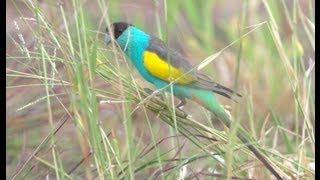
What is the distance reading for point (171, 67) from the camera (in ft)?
12.3

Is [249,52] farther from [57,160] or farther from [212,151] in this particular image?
[57,160]

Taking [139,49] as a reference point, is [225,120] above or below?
below

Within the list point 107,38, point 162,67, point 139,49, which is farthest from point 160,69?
point 107,38

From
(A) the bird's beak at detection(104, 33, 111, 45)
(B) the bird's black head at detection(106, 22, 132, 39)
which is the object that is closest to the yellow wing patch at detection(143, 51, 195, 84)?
(B) the bird's black head at detection(106, 22, 132, 39)

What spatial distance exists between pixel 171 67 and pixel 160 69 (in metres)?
0.04

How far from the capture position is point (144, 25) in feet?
18.9

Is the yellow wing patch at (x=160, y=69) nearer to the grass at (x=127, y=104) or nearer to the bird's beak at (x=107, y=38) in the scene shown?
the grass at (x=127, y=104)

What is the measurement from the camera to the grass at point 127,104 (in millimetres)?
3076

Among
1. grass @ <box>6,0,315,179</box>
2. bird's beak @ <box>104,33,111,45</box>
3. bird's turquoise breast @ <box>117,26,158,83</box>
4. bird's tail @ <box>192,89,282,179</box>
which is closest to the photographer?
grass @ <box>6,0,315,179</box>

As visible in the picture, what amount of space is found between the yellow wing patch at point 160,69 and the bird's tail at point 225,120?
6 centimetres

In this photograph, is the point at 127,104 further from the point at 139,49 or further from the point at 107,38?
the point at 139,49

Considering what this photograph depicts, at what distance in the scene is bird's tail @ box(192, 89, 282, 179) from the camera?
3.33 meters

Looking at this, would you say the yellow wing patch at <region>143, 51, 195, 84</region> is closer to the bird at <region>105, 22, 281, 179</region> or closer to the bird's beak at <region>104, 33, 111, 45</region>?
the bird at <region>105, 22, 281, 179</region>
